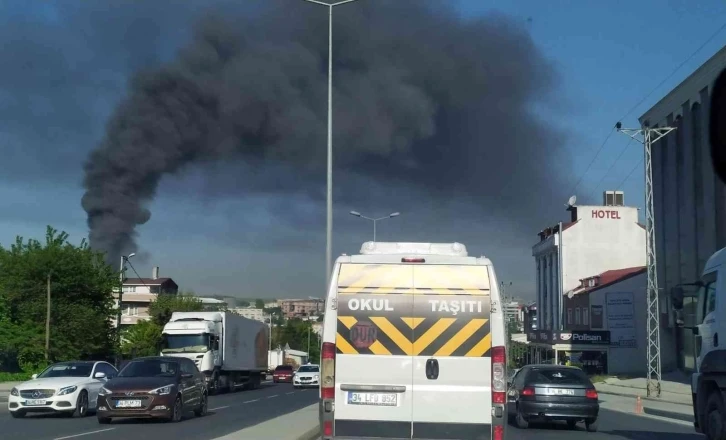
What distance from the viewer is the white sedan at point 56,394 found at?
22016mm

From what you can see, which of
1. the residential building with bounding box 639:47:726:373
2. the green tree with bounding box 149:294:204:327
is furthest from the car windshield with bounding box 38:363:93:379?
the green tree with bounding box 149:294:204:327

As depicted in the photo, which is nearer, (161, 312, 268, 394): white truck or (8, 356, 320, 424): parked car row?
(8, 356, 320, 424): parked car row

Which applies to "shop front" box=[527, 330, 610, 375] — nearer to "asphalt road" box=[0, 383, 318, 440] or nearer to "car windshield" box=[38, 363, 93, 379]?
"asphalt road" box=[0, 383, 318, 440]

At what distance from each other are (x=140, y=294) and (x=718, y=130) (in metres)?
114

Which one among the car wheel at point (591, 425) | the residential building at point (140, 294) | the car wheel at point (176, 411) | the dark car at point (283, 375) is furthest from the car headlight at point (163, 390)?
the residential building at point (140, 294)

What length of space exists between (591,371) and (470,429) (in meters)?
70.5

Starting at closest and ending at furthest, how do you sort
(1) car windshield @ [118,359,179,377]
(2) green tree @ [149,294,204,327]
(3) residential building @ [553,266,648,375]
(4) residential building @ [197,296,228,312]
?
1. (1) car windshield @ [118,359,179,377]
2. (3) residential building @ [553,266,648,375]
3. (2) green tree @ [149,294,204,327]
4. (4) residential building @ [197,296,228,312]

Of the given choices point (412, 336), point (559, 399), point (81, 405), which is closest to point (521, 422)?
point (559, 399)

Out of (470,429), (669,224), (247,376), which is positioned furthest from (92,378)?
(669,224)

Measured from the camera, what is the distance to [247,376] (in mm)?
49750

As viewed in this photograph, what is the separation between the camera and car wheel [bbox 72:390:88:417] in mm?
22531

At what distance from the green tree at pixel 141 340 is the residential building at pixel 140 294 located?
3818cm

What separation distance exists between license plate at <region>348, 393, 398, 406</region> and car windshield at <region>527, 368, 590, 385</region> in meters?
11.0

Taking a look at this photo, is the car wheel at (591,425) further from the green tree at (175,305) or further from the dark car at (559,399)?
the green tree at (175,305)
